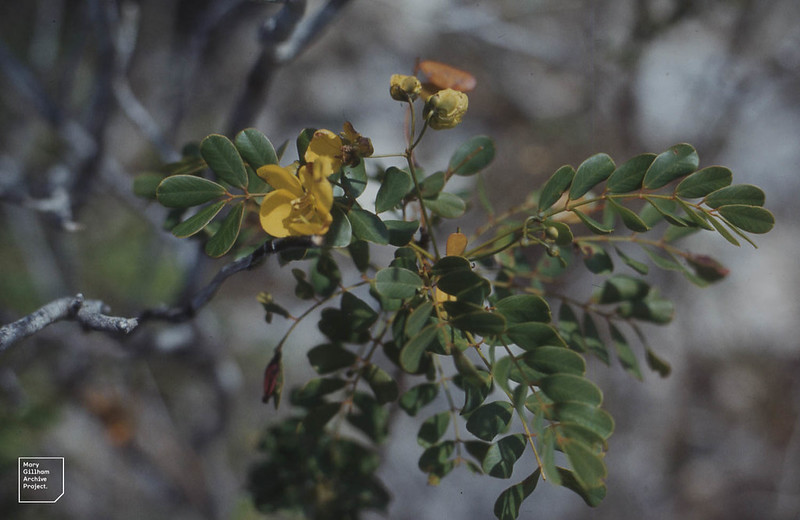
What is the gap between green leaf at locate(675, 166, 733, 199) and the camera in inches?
25.1

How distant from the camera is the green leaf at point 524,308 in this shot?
58cm

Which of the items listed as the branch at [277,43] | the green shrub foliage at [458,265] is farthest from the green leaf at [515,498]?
the branch at [277,43]

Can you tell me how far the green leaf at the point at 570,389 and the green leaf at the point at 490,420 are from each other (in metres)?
0.05

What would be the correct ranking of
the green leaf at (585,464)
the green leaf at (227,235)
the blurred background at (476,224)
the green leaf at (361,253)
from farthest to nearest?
the blurred background at (476,224)
the green leaf at (361,253)
the green leaf at (227,235)
the green leaf at (585,464)

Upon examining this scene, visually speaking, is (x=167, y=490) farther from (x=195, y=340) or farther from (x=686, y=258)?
(x=686, y=258)

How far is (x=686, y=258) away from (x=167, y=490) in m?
2.21

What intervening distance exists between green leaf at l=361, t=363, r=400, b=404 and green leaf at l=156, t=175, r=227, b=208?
0.31 m

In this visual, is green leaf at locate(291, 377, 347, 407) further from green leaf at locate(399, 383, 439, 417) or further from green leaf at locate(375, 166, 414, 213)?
green leaf at locate(375, 166, 414, 213)

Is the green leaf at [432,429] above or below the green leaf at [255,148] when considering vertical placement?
below

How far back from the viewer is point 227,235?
600mm

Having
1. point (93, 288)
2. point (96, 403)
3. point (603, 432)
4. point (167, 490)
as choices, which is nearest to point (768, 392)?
point (603, 432)

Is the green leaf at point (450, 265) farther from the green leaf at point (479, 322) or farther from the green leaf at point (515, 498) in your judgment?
the green leaf at point (515, 498)

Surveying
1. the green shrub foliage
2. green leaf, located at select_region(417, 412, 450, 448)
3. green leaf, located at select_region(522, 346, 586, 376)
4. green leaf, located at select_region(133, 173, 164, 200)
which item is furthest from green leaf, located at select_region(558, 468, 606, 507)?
green leaf, located at select_region(133, 173, 164, 200)

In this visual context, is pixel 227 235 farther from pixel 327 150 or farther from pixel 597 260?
pixel 597 260
